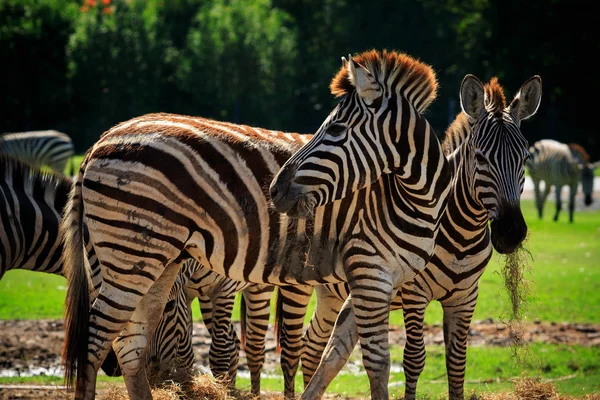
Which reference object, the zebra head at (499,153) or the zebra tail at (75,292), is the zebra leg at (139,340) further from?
the zebra head at (499,153)

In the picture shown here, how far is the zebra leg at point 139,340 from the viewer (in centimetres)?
663

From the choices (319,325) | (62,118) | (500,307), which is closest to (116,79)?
(62,118)

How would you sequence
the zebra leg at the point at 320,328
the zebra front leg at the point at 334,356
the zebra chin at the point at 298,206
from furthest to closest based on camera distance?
the zebra leg at the point at 320,328, the zebra front leg at the point at 334,356, the zebra chin at the point at 298,206

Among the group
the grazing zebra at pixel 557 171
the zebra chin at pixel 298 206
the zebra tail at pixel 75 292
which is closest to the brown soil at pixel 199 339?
the zebra tail at pixel 75 292

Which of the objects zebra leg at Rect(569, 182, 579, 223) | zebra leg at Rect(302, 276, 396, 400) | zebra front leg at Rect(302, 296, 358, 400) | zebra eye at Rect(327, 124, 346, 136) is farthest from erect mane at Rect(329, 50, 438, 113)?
zebra leg at Rect(569, 182, 579, 223)

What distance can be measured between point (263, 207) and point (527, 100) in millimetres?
2592

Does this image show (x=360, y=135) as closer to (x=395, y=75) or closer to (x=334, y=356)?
(x=395, y=75)

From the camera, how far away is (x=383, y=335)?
633 cm

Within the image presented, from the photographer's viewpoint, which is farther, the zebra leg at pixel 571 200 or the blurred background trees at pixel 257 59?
the blurred background trees at pixel 257 59

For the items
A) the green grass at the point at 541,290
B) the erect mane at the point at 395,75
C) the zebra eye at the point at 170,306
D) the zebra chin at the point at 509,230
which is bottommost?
the green grass at the point at 541,290

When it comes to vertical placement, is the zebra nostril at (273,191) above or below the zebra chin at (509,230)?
above

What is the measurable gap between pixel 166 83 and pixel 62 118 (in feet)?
24.5

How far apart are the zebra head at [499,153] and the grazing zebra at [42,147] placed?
22.4m

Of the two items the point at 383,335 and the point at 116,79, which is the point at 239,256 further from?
the point at 116,79
